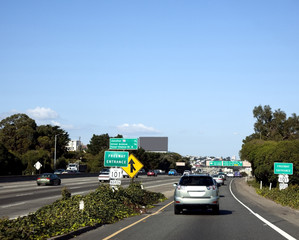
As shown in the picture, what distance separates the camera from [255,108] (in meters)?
110

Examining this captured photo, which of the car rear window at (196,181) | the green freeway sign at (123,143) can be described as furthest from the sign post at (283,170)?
the car rear window at (196,181)

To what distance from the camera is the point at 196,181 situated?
19.7 m

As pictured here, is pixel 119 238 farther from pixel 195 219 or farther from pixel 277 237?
pixel 195 219

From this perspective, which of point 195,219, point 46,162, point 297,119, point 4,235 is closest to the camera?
point 4,235

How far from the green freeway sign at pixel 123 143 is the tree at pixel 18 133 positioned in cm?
6569

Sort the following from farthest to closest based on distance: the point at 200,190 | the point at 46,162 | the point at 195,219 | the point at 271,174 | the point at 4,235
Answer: the point at 46,162 → the point at 271,174 → the point at 200,190 → the point at 195,219 → the point at 4,235

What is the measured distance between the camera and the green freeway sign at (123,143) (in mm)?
37719

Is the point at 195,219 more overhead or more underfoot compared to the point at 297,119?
more underfoot

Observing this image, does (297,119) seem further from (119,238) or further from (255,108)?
(119,238)

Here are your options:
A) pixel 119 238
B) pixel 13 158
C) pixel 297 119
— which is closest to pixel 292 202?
pixel 119 238

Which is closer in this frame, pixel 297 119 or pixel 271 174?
pixel 271 174

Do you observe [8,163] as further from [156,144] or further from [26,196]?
[156,144]

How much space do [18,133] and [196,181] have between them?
88545 mm

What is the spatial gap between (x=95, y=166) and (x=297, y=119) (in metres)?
49.2
